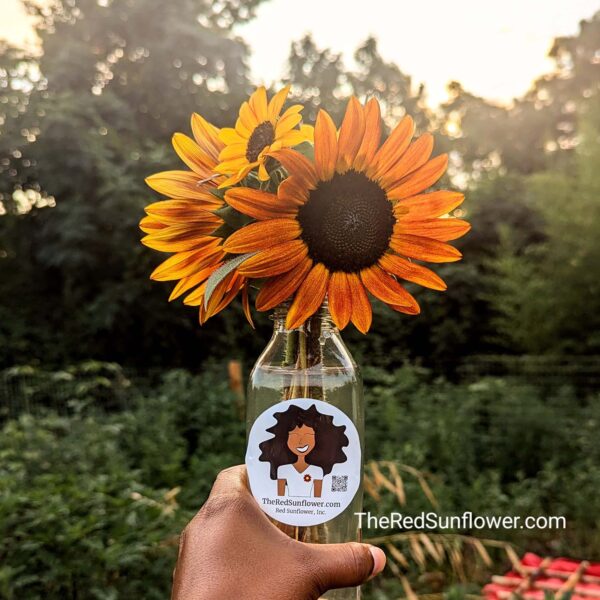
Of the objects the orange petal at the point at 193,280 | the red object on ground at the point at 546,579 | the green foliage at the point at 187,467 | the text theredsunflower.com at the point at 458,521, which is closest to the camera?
the orange petal at the point at 193,280

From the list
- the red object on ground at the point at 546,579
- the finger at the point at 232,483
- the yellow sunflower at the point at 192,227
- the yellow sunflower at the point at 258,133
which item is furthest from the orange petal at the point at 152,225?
the red object on ground at the point at 546,579

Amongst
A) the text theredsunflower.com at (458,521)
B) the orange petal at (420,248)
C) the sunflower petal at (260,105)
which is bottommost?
the text theredsunflower.com at (458,521)

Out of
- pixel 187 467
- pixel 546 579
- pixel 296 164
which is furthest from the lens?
pixel 187 467

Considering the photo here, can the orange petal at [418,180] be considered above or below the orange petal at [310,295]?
above

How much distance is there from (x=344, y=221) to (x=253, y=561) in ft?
1.25

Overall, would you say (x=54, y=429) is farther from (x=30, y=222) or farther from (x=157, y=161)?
(x=30, y=222)

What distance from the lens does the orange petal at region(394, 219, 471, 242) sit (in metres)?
0.86

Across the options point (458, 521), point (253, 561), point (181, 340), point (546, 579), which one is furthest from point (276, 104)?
point (181, 340)

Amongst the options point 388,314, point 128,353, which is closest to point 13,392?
point 128,353

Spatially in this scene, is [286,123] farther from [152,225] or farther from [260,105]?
[152,225]

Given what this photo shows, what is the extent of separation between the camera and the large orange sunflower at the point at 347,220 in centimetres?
82

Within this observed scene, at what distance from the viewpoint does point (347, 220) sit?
32.9 inches

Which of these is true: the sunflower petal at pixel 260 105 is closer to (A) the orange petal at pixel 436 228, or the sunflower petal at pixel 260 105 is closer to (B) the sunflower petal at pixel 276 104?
(B) the sunflower petal at pixel 276 104

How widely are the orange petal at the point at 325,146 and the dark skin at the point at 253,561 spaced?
37 centimetres
